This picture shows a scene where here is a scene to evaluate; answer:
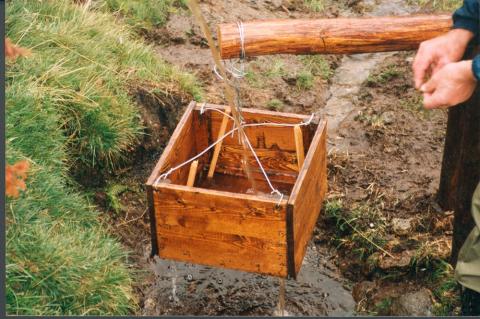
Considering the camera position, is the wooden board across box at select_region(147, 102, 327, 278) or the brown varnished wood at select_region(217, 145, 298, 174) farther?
the brown varnished wood at select_region(217, 145, 298, 174)

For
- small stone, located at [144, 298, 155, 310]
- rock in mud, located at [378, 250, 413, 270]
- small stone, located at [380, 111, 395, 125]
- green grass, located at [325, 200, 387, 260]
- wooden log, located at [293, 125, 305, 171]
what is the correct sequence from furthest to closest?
small stone, located at [380, 111, 395, 125] → green grass, located at [325, 200, 387, 260] → rock in mud, located at [378, 250, 413, 270] → small stone, located at [144, 298, 155, 310] → wooden log, located at [293, 125, 305, 171]

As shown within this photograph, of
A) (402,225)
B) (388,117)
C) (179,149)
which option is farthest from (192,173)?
(388,117)

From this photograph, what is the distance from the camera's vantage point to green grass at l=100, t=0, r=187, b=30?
6.42 meters

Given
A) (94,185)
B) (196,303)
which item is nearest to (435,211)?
(196,303)

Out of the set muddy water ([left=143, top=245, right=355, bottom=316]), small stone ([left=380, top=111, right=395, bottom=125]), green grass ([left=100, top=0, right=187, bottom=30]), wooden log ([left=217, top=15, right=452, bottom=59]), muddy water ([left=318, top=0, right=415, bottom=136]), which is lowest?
muddy water ([left=143, top=245, right=355, bottom=316])

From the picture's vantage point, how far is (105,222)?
4703mm

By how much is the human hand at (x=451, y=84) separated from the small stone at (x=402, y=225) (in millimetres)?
1757

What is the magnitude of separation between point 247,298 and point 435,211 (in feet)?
4.38

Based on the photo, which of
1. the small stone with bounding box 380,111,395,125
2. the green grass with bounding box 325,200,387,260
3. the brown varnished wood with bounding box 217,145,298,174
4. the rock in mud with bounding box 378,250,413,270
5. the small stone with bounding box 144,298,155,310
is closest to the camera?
the brown varnished wood with bounding box 217,145,298,174

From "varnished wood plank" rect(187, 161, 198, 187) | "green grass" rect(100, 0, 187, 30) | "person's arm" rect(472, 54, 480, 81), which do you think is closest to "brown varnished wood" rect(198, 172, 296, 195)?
"varnished wood plank" rect(187, 161, 198, 187)

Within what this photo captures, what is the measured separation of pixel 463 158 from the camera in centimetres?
421

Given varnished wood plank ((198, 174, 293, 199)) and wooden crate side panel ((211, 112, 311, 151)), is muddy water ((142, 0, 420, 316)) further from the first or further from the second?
wooden crate side panel ((211, 112, 311, 151))

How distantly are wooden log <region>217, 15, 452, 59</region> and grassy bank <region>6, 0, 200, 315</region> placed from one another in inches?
50.9

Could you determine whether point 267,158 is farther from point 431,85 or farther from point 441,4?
point 441,4
